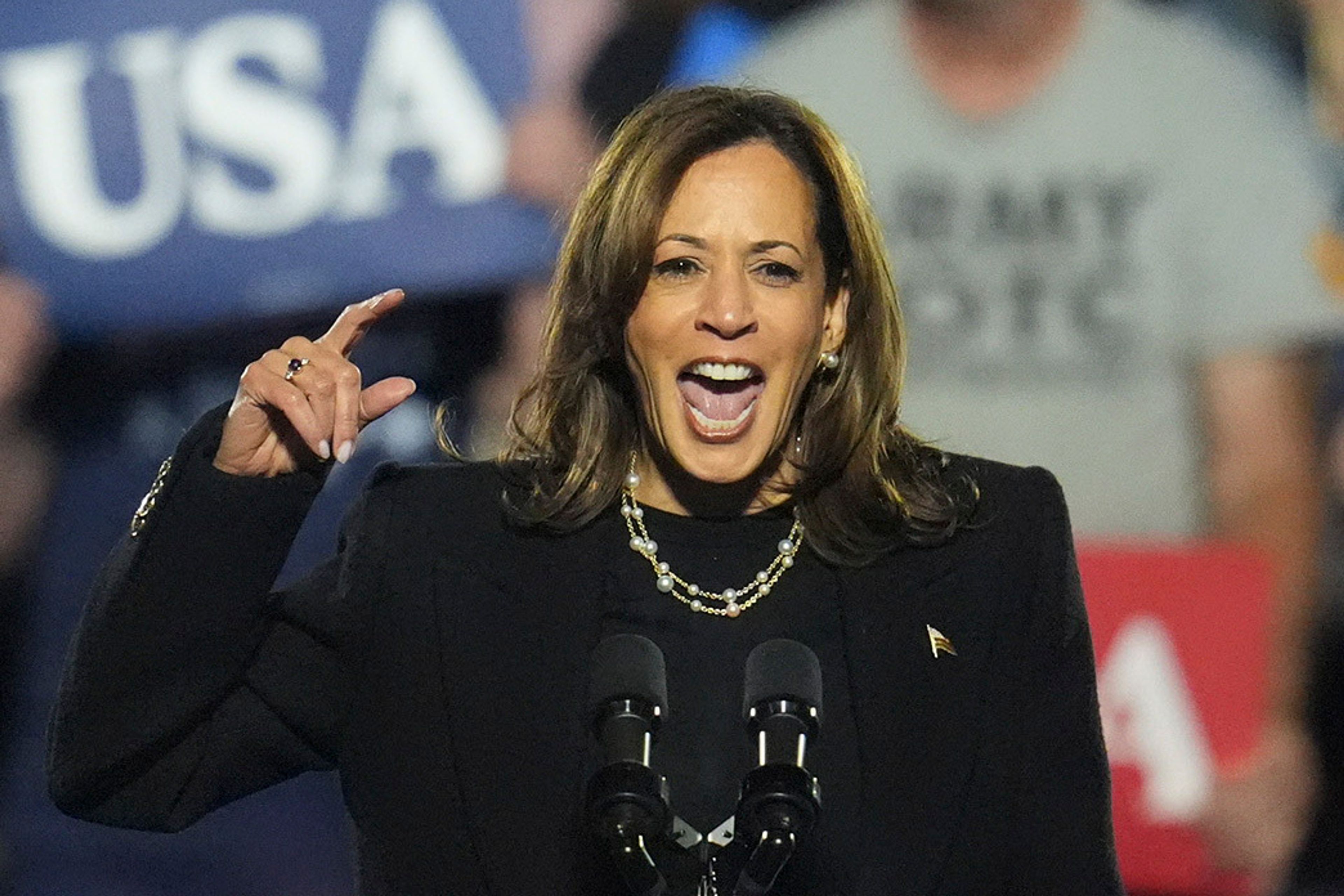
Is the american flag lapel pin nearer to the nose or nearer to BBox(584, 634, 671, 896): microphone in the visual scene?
the nose

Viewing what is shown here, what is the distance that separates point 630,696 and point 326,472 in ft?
1.74

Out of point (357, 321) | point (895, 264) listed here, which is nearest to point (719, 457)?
point (357, 321)

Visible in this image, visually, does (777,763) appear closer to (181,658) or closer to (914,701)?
(914,701)

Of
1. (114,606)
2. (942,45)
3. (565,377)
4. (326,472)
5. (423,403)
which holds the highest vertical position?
(942,45)

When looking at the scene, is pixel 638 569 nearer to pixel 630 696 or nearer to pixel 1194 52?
pixel 630 696

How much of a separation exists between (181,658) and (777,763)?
Answer: 698mm

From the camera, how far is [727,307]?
6.73 feet

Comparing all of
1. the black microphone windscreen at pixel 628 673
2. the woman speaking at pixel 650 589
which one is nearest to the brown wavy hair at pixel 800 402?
the woman speaking at pixel 650 589

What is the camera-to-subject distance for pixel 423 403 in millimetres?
4324

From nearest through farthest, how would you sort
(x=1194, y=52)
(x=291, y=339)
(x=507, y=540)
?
(x=291, y=339)
(x=507, y=540)
(x=1194, y=52)

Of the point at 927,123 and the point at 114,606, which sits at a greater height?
the point at 927,123

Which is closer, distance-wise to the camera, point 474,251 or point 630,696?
point 630,696

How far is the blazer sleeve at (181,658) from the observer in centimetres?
189

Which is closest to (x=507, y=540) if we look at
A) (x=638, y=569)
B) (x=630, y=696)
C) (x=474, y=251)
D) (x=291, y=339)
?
(x=638, y=569)
